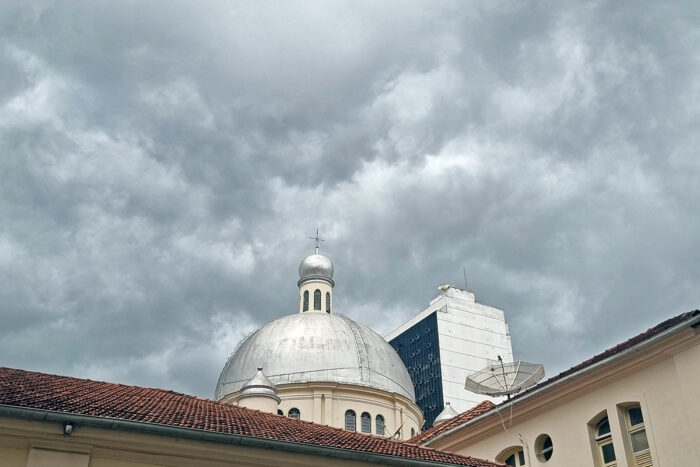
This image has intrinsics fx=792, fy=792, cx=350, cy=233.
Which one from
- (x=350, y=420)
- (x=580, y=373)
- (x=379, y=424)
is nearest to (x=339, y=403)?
(x=350, y=420)

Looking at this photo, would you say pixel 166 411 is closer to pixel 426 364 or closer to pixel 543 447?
pixel 543 447

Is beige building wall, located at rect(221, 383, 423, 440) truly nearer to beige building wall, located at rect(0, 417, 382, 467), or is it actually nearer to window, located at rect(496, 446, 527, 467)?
window, located at rect(496, 446, 527, 467)

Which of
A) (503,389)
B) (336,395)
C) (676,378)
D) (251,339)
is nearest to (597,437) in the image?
(676,378)

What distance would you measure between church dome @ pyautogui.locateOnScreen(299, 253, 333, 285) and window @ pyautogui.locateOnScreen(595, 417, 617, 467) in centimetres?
2677

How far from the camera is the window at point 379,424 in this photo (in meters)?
37.3

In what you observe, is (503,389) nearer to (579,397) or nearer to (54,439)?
(579,397)

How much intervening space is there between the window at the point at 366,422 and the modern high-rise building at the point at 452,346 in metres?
66.6

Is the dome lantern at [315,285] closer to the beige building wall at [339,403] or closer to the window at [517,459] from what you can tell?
the beige building wall at [339,403]

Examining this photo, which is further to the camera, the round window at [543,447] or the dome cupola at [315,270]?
the dome cupola at [315,270]

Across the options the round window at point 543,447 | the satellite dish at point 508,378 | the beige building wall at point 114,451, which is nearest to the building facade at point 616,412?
the round window at point 543,447

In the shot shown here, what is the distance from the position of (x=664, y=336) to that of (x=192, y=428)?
1117 cm

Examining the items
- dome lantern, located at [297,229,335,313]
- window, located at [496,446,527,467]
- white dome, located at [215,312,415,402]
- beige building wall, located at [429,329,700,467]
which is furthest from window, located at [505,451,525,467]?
dome lantern, located at [297,229,335,313]

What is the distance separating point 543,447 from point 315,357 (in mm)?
17789

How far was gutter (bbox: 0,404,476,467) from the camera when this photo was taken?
13.3 m
